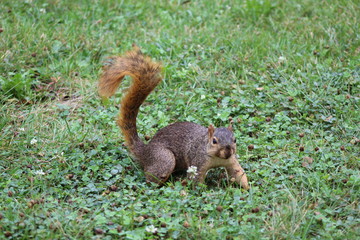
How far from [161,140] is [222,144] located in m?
0.60

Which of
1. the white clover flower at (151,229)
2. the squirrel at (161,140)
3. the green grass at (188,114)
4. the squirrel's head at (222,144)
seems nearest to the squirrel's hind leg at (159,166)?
the squirrel at (161,140)

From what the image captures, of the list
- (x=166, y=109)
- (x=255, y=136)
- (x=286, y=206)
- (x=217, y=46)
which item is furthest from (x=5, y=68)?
(x=286, y=206)

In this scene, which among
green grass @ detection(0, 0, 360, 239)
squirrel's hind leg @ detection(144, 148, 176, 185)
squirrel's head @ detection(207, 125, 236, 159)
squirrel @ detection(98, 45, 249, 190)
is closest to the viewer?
green grass @ detection(0, 0, 360, 239)

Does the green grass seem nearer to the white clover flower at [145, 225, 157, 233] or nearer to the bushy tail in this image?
the white clover flower at [145, 225, 157, 233]

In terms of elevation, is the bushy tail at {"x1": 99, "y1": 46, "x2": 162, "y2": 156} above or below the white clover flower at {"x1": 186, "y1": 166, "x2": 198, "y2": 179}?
above

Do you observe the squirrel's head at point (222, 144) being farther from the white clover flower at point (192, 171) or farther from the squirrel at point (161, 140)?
the white clover flower at point (192, 171)

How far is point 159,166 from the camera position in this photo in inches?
140

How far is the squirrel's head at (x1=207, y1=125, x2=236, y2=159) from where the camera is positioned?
3271 millimetres

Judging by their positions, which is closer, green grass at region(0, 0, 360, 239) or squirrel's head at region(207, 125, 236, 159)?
green grass at region(0, 0, 360, 239)

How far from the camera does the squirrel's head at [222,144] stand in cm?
327

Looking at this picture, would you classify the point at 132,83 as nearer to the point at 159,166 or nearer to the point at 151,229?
the point at 159,166

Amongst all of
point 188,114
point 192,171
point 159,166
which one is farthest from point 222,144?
point 188,114

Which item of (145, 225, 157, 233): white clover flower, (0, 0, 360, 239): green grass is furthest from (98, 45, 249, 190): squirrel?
(145, 225, 157, 233): white clover flower

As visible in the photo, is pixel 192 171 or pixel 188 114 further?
pixel 188 114
